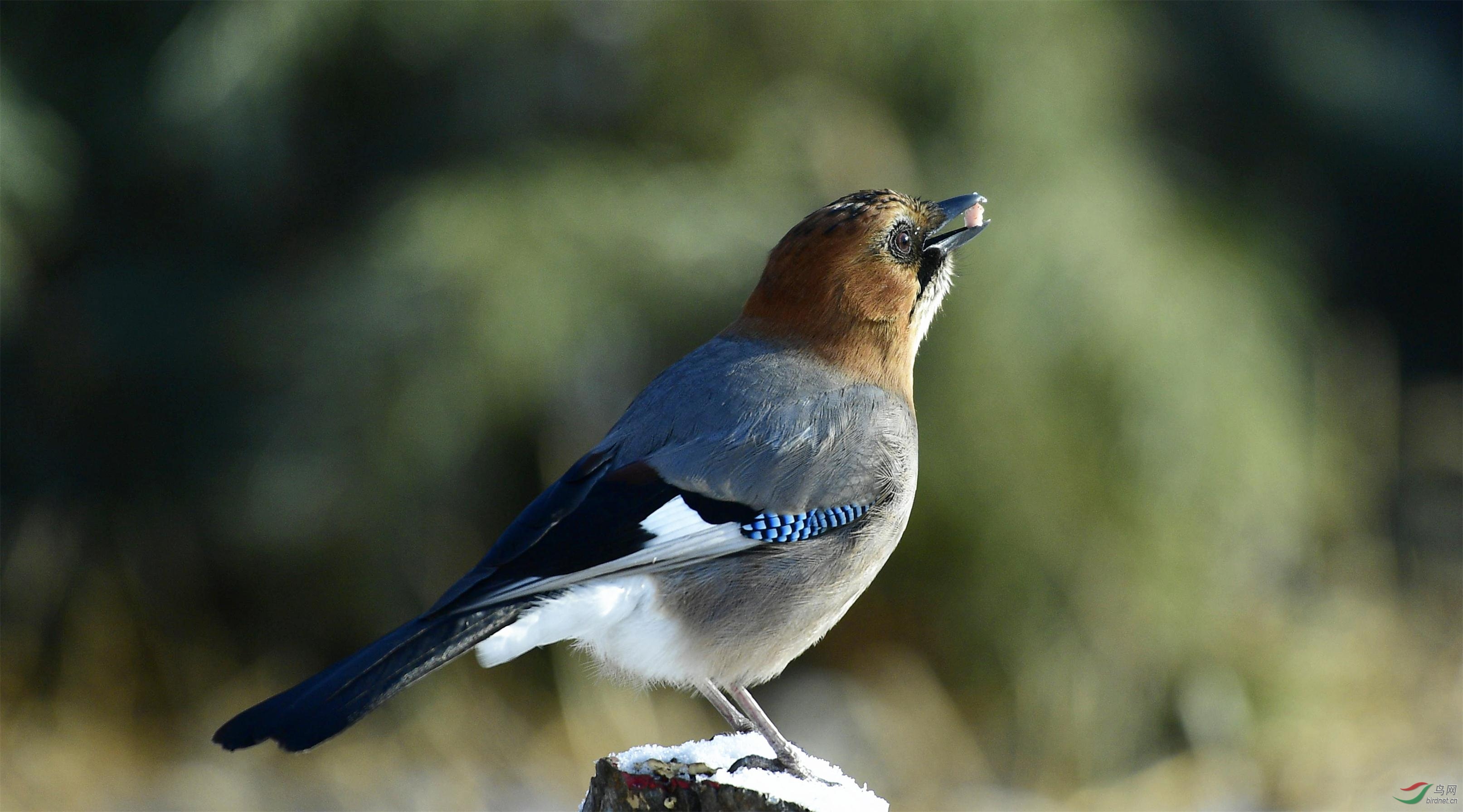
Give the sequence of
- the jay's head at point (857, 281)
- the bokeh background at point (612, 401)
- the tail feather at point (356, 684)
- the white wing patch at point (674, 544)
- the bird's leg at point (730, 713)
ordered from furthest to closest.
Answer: the bokeh background at point (612, 401), the jay's head at point (857, 281), the bird's leg at point (730, 713), the white wing patch at point (674, 544), the tail feather at point (356, 684)

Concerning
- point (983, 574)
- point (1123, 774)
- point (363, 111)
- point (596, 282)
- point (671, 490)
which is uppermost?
point (363, 111)

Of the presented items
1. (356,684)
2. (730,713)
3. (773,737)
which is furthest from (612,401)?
(356,684)

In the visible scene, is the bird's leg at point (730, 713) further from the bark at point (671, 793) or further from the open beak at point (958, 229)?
the open beak at point (958, 229)

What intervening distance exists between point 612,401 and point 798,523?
2.41 metres

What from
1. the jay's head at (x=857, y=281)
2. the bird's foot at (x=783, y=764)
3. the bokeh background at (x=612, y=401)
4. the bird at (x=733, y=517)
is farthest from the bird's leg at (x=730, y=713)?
the bokeh background at (x=612, y=401)

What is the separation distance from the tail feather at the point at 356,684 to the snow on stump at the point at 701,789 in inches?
15.0

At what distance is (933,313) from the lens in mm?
2949

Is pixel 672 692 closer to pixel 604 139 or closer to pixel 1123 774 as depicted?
pixel 1123 774

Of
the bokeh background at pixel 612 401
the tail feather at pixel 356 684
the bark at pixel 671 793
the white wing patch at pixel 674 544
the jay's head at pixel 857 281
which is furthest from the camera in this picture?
the bokeh background at pixel 612 401

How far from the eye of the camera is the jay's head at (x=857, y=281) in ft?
8.96

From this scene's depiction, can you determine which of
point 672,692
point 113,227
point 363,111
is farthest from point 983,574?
point 113,227

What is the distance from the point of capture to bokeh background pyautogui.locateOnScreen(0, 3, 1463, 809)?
4492 millimetres

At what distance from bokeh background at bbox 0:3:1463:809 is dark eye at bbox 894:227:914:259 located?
1.73m

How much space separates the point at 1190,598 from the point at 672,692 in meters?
2.10
